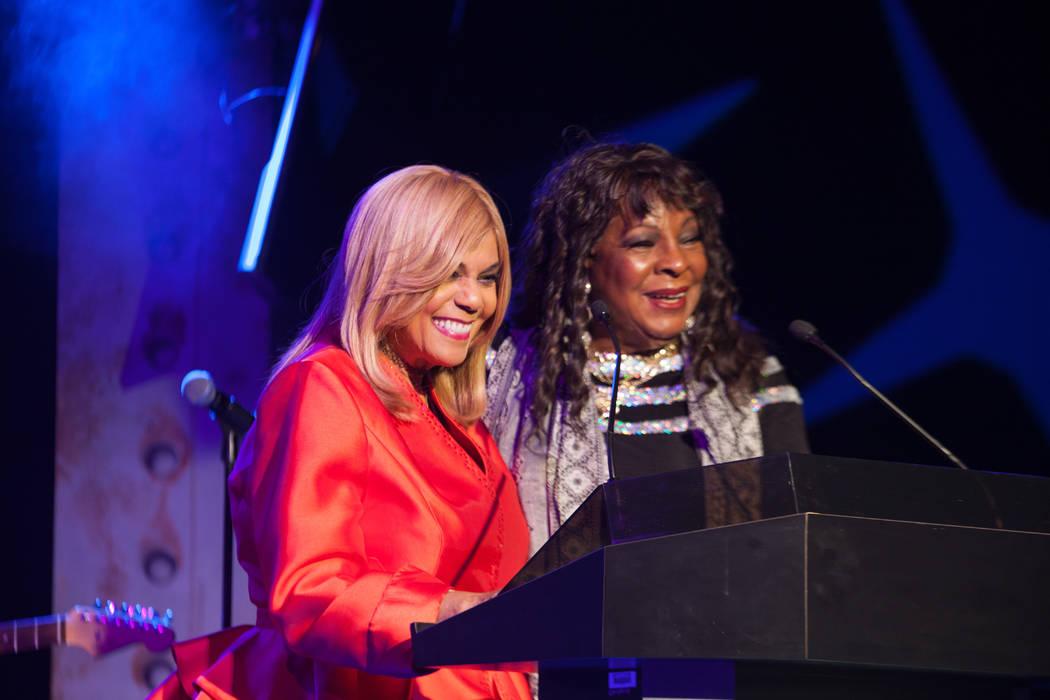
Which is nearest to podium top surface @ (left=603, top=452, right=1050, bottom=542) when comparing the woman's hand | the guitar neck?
the woman's hand

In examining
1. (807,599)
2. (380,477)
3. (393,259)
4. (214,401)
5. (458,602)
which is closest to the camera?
(807,599)

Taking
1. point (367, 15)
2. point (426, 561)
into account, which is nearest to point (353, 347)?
point (426, 561)

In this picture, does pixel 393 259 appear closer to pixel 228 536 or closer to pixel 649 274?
pixel 649 274

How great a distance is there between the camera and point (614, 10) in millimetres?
2891

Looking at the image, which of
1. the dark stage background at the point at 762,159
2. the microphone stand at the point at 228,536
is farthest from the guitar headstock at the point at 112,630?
the microphone stand at the point at 228,536

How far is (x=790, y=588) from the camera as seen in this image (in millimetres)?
834

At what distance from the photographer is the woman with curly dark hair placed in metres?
2.22

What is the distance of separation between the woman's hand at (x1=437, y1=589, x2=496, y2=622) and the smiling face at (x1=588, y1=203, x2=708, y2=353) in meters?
1.28

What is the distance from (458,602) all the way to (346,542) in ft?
0.84

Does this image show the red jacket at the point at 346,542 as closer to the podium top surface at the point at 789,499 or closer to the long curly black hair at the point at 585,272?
the podium top surface at the point at 789,499

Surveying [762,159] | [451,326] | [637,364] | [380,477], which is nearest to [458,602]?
[380,477]

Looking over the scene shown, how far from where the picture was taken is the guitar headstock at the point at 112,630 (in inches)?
103

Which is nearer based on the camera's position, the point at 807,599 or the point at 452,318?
the point at 807,599

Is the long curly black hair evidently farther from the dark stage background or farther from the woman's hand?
the woman's hand
